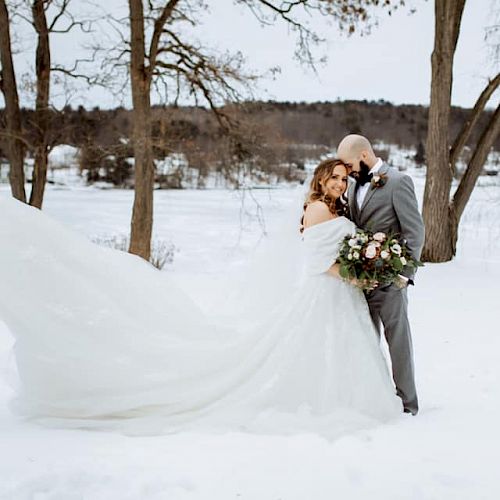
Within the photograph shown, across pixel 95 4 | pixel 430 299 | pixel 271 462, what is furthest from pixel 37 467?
pixel 95 4

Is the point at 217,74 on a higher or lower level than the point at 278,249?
higher

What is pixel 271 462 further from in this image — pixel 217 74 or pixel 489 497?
pixel 217 74

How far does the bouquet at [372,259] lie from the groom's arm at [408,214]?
3.0 inches

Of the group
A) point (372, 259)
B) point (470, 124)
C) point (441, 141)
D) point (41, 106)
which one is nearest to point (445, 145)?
point (441, 141)

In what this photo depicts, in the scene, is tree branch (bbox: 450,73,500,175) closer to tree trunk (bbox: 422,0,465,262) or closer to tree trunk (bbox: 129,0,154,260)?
tree trunk (bbox: 422,0,465,262)

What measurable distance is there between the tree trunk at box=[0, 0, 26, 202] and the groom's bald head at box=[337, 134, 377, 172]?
9.42 meters

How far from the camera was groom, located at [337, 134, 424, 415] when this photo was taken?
3543mm

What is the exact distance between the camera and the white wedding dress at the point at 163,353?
3318 mm

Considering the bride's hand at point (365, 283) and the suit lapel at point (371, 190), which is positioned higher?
the suit lapel at point (371, 190)

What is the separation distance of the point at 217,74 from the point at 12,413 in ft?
28.7

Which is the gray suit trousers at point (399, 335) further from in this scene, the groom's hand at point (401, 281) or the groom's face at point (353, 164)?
the groom's face at point (353, 164)

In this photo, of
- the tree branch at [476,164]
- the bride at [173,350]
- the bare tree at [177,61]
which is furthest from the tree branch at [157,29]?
the bride at [173,350]

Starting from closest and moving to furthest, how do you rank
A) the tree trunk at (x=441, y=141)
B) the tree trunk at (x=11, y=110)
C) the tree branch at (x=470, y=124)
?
the tree trunk at (x=441, y=141) < the tree branch at (x=470, y=124) < the tree trunk at (x=11, y=110)

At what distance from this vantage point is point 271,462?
9.67 ft
